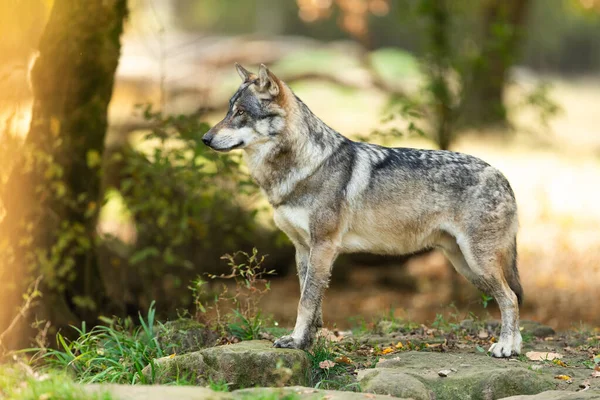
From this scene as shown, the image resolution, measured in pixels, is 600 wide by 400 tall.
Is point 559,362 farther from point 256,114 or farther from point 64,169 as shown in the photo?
point 64,169

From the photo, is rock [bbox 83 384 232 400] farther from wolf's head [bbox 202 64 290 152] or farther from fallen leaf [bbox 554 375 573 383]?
fallen leaf [bbox 554 375 573 383]

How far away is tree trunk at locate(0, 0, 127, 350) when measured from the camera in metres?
7.57

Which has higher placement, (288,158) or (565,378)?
(288,158)

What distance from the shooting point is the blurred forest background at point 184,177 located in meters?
7.71

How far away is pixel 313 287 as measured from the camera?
5.71 metres

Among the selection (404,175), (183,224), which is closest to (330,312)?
(183,224)

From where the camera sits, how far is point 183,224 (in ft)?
26.7

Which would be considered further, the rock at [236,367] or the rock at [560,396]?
the rock at [236,367]

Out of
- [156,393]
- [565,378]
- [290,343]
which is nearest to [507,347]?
[565,378]

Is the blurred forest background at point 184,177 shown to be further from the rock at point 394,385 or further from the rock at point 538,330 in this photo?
the rock at point 394,385

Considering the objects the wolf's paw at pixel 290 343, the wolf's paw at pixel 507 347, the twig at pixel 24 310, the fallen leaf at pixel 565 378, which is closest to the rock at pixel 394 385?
the wolf's paw at pixel 290 343

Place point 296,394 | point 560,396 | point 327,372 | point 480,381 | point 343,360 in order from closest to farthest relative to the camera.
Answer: point 296,394, point 560,396, point 480,381, point 327,372, point 343,360

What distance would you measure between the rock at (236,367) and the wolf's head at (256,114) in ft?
4.93

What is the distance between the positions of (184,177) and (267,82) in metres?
2.46
